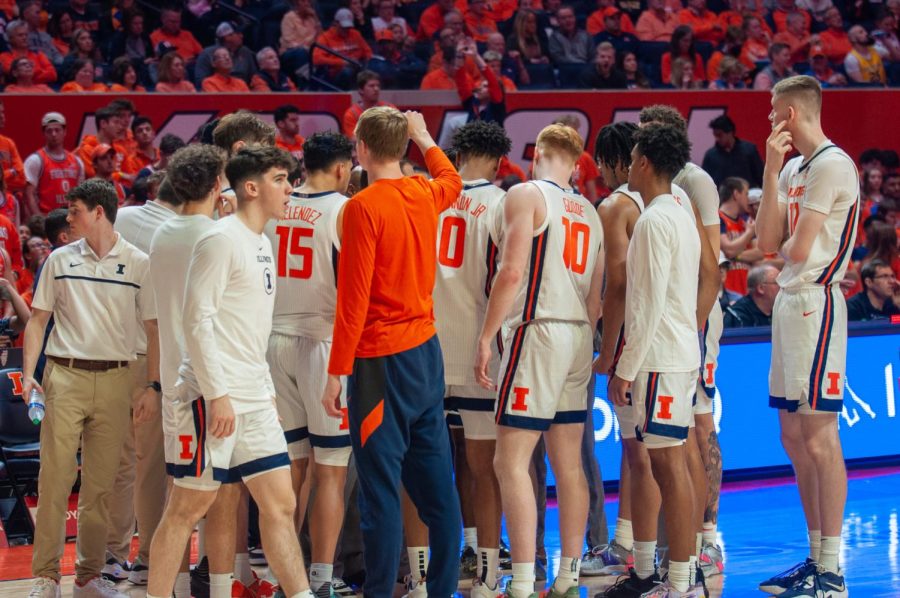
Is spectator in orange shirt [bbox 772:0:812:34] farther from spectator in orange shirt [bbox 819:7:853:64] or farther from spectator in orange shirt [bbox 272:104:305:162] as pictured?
spectator in orange shirt [bbox 272:104:305:162]

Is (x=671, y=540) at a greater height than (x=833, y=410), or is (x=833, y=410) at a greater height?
(x=833, y=410)

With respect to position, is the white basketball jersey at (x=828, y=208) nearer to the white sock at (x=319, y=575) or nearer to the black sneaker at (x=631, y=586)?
the black sneaker at (x=631, y=586)

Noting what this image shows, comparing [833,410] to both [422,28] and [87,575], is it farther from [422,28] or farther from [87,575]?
[422,28]

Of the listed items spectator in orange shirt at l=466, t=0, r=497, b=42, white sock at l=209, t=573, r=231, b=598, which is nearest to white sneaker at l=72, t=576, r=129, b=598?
white sock at l=209, t=573, r=231, b=598

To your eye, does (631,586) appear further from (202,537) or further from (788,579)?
(202,537)

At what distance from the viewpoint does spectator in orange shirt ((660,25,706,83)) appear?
1628cm

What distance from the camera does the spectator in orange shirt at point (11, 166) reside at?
1129 cm

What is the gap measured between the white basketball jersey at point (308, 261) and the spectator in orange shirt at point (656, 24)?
40.1 feet

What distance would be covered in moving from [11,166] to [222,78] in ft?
9.72

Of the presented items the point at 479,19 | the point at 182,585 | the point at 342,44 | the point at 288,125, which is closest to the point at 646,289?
the point at 182,585

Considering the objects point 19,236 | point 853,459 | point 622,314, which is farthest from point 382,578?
point 19,236

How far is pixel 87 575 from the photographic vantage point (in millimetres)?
6250

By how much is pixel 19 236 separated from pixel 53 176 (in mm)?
1214

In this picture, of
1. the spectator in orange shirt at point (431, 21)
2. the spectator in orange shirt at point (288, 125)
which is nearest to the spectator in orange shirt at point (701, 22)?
the spectator in orange shirt at point (431, 21)
